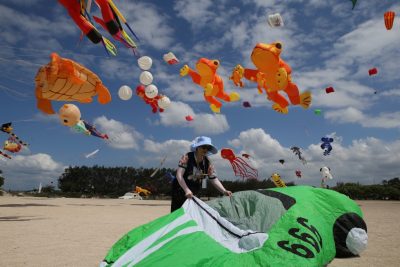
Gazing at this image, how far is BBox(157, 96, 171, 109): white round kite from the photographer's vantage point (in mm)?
11859

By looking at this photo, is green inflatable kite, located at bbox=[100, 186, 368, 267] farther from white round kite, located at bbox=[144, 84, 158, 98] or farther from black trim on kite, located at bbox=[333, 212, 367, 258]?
white round kite, located at bbox=[144, 84, 158, 98]

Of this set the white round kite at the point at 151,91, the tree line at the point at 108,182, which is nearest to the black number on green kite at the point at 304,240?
the white round kite at the point at 151,91

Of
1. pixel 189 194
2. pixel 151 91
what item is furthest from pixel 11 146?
pixel 189 194

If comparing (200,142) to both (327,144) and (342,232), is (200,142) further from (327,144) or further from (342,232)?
(327,144)

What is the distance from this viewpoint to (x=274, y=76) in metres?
9.70

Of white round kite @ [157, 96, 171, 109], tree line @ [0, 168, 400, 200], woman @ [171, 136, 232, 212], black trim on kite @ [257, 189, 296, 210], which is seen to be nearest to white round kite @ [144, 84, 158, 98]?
white round kite @ [157, 96, 171, 109]

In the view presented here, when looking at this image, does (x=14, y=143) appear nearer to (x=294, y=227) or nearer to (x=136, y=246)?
(x=136, y=246)

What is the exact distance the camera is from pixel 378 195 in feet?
102

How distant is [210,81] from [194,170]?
733cm

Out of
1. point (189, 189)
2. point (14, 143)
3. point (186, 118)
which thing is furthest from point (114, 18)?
point (14, 143)

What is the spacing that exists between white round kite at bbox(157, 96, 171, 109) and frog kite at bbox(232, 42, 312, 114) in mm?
2847

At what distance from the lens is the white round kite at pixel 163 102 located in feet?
38.9

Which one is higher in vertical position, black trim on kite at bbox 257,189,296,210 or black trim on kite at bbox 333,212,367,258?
black trim on kite at bbox 257,189,296,210

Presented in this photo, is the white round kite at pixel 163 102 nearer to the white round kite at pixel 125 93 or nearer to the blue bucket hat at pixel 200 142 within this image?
the white round kite at pixel 125 93
